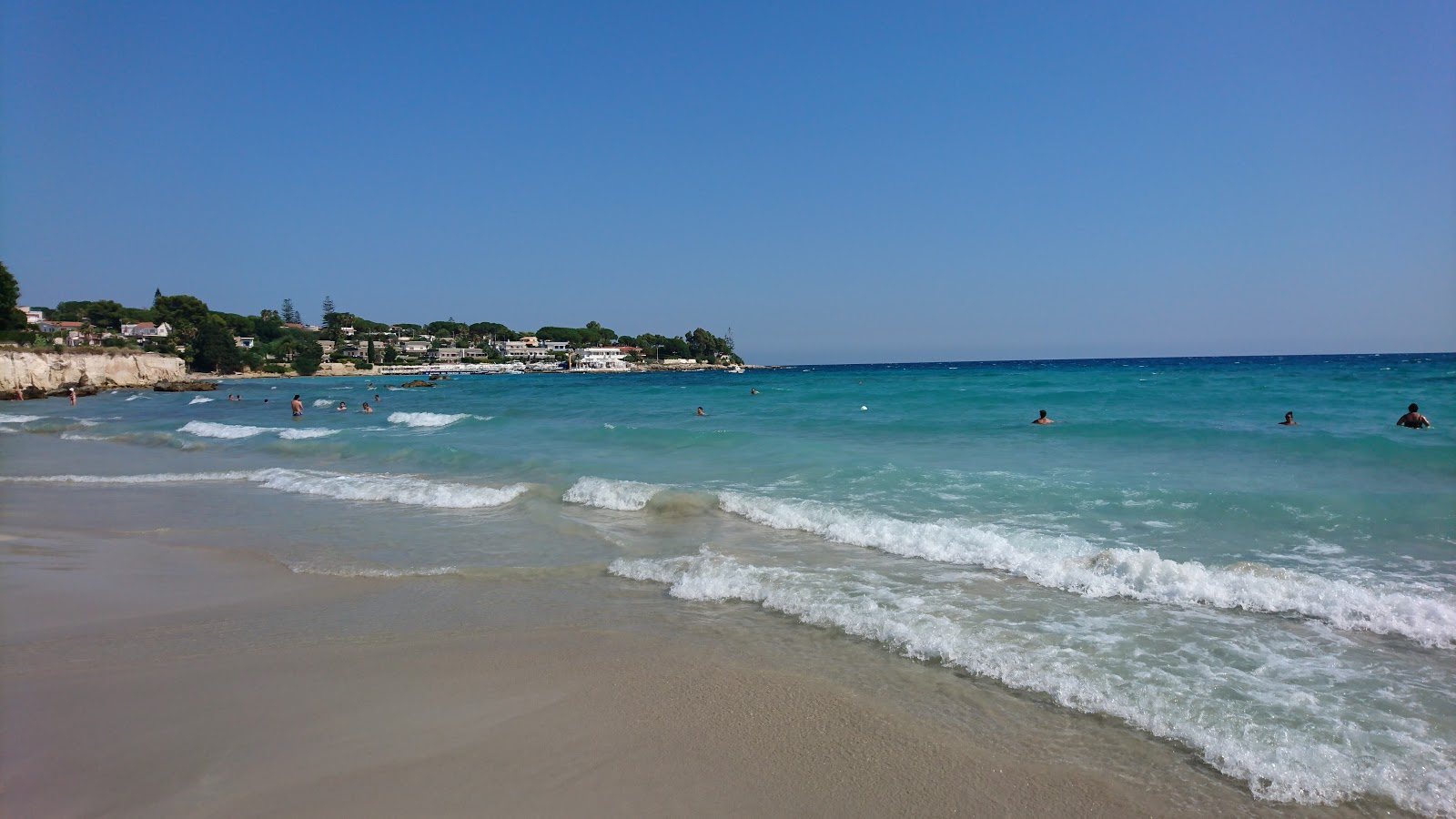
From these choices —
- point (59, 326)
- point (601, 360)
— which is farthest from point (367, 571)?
point (59, 326)

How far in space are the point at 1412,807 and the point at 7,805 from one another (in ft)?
21.2

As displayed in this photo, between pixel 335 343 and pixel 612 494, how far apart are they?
15754 cm

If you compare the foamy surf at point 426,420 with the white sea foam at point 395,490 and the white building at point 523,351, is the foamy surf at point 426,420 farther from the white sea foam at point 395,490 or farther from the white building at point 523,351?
the white building at point 523,351

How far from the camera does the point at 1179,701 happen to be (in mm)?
4496

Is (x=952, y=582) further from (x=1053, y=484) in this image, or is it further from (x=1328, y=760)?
(x=1053, y=484)

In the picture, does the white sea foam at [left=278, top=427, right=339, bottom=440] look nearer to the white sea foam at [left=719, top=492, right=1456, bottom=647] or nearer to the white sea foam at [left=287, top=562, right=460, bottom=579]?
the white sea foam at [left=287, top=562, right=460, bottom=579]

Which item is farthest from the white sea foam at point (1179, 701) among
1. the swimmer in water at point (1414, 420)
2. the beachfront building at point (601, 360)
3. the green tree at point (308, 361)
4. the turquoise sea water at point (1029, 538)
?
the beachfront building at point (601, 360)

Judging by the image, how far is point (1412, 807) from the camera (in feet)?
11.5

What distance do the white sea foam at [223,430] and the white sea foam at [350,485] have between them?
9.66 metres

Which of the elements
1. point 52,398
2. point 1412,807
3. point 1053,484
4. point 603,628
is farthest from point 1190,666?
point 52,398

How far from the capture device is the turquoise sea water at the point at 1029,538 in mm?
4566

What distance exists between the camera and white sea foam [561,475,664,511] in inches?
465

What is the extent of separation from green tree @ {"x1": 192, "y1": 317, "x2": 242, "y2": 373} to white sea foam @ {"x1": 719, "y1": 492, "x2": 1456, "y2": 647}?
110482 millimetres

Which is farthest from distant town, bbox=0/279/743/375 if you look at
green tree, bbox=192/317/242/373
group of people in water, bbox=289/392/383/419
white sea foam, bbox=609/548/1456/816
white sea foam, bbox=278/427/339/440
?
white sea foam, bbox=609/548/1456/816
